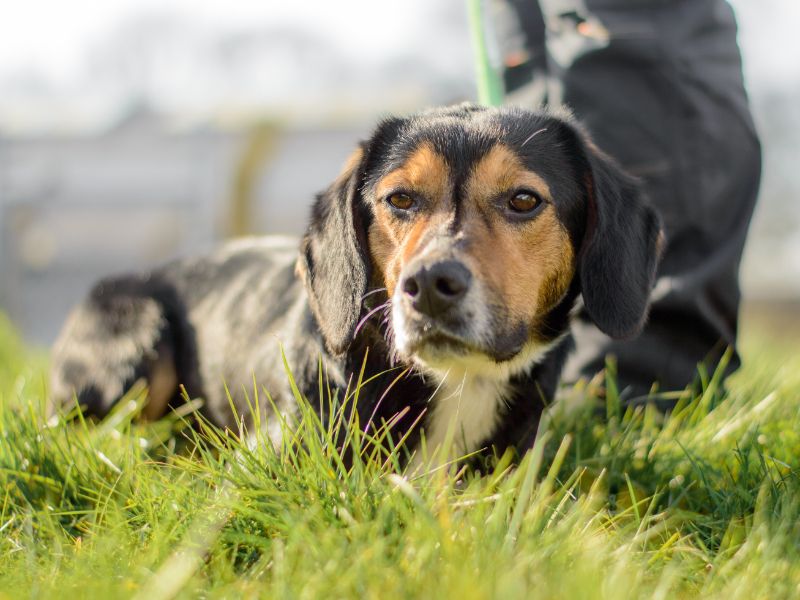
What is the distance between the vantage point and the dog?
242 cm

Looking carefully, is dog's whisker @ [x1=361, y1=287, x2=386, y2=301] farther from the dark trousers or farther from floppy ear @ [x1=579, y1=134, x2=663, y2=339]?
the dark trousers

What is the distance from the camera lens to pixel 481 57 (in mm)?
3527

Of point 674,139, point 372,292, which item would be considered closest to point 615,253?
point 372,292

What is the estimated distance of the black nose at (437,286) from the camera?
2240 mm

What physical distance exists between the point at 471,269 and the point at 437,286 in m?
0.11

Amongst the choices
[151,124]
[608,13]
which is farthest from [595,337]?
[151,124]

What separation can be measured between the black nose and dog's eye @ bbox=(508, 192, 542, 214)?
0.45 metres

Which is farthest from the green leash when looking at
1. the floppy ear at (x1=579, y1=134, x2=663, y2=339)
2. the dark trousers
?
the floppy ear at (x1=579, y1=134, x2=663, y2=339)

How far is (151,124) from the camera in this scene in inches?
458

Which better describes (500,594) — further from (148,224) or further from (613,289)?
(148,224)

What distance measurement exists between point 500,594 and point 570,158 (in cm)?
173

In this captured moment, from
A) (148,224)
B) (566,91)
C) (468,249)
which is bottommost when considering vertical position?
(148,224)

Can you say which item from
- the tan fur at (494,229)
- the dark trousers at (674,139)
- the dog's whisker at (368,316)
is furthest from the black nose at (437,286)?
the dark trousers at (674,139)

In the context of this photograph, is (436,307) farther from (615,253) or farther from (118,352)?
(118,352)
